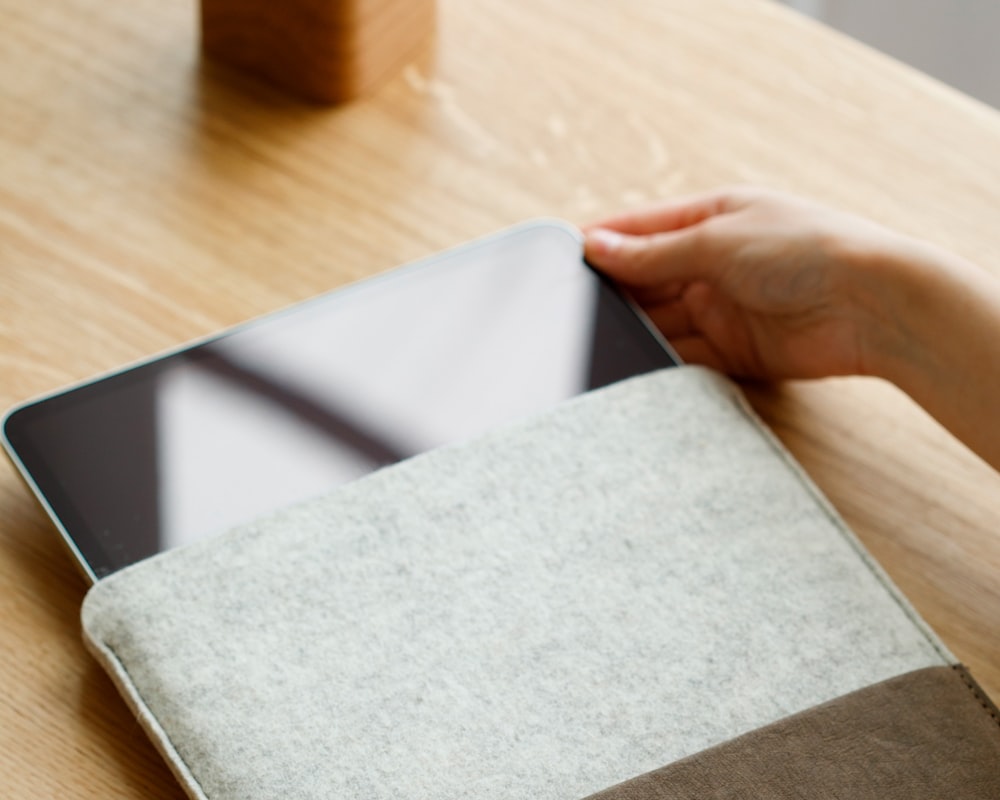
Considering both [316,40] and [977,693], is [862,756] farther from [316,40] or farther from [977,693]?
[316,40]

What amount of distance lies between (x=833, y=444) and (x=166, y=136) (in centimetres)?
45

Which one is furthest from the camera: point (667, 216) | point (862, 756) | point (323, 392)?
point (667, 216)

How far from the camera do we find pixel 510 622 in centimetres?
55

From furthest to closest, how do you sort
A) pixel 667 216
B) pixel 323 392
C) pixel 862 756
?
pixel 667 216, pixel 323 392, pixel 862 756

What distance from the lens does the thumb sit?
2.35 ft

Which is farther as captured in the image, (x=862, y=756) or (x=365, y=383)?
(x=365, y=383)

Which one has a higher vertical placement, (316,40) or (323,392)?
(316,40)

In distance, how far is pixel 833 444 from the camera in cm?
70

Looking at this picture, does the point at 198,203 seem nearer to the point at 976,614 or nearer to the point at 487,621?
the point at 487,621

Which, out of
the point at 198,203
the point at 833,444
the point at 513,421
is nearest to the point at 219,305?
the point at 198,203

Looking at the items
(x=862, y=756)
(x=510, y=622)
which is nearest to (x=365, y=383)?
(x=510, y=622)

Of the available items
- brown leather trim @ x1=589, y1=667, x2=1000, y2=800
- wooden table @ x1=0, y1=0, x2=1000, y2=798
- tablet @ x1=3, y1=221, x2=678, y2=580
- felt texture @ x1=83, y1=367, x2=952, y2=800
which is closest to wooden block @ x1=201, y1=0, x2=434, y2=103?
wooden table @ x1=0, y1=0, x2=1000, y2=798

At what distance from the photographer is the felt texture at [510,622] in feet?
1.69

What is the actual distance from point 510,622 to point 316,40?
16.0 inches
